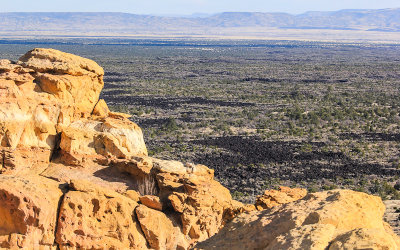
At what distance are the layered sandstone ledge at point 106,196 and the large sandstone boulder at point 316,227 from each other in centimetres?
2

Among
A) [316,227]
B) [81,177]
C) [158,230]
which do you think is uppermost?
[316,227]

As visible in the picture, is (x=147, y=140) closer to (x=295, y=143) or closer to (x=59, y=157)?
(x=295, y=143)

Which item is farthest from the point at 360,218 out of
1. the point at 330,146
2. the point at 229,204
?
the point at 330,146

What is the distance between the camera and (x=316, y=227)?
26.8 ft

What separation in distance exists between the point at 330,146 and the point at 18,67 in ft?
87.3

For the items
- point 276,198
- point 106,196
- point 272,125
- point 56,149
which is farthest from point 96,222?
point 272,125

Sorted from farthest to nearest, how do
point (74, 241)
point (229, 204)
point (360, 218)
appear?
point (229, 204)
point (74, 241)
point (360, 218)

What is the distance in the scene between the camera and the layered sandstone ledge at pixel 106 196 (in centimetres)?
906

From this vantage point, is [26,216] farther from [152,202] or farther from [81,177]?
[152,202]

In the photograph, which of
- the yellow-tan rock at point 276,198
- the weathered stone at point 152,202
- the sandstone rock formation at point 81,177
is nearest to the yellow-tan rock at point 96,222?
the sandstone rock formation at point 81,177

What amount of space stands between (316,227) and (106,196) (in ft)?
16.5

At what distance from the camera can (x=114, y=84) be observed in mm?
75062

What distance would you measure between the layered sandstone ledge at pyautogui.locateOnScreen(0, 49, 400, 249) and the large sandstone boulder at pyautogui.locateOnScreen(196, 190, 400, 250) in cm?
2

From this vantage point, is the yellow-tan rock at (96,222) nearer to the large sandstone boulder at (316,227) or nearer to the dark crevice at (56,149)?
the large sandstone boulder at (316,227)
